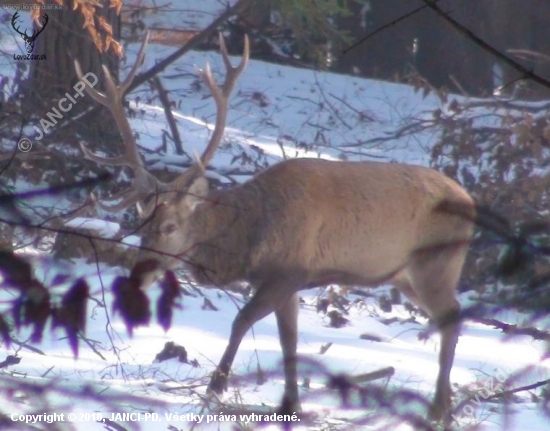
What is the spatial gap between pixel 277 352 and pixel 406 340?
1.24 meters

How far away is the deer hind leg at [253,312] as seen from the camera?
6.43 meters

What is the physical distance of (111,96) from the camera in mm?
7387

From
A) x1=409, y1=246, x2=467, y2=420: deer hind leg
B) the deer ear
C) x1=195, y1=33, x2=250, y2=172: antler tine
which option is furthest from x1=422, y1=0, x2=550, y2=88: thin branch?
x1=195, y1=33, x2=250, y2=172: antler tine

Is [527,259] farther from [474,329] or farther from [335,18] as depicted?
[335,18]

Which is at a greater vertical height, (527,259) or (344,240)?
(527,259)

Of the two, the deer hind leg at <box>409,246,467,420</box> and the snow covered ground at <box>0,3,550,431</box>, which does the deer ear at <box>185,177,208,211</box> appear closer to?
the snow covered ground at <box>0,3,550,431</box>

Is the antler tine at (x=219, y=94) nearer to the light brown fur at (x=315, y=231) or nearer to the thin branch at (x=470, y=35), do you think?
the light brown fur at (x=315, y=231)

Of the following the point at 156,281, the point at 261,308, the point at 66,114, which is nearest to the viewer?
the point at 156,281

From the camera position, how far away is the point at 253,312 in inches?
268

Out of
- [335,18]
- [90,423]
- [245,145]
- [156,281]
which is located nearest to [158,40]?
[335,18]

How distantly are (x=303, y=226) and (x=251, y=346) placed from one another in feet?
2.83

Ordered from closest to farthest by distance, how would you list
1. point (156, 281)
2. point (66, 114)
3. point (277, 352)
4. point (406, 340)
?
point (156, 281) < point (277, 352) < point (406, 340) < point (66, 114)

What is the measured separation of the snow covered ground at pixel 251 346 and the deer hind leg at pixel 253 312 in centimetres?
14

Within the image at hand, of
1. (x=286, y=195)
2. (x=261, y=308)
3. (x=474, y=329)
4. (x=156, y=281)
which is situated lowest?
(x=474, y=329)
